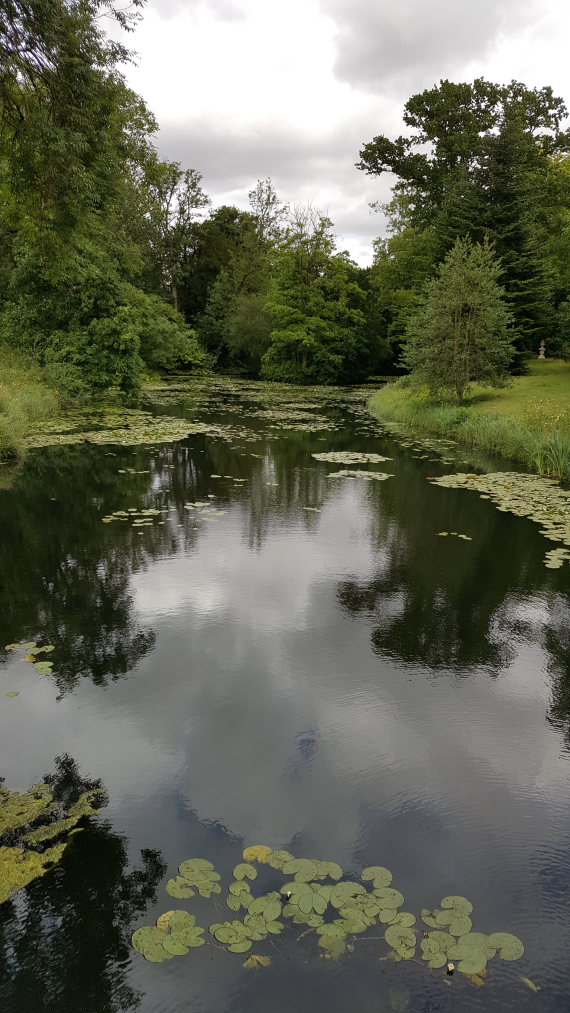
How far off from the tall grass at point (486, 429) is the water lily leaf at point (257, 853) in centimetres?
1134

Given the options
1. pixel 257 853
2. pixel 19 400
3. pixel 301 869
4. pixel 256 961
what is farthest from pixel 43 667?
pixel 19 400

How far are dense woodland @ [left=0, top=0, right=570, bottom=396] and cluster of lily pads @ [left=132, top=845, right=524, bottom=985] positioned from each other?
9.80m

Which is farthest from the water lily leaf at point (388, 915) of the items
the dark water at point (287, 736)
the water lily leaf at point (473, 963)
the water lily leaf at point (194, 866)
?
the water lily leaf at point (194, 866)

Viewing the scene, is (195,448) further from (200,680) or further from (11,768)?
(11,768)

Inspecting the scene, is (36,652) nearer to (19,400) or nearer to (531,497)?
(531,497)

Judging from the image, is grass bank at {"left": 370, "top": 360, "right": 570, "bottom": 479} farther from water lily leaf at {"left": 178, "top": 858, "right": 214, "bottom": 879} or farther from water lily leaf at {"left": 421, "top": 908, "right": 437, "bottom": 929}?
water lily leaf at {"left": 178, "top": 858, "right": 214, "bottom": 879}

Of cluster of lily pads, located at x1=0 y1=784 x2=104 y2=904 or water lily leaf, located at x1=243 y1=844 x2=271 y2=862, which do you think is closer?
cluster of lily pads, located at x1=0 y1=784 x2=104 y2=904

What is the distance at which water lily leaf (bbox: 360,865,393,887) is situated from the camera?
3191 millimetres

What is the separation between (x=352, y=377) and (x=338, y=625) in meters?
41.0

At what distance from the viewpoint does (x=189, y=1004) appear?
2.61 meters

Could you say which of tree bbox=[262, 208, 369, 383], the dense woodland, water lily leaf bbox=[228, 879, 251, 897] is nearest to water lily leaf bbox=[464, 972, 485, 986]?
water lily leaf bbox=[228, 879, 251, 897]

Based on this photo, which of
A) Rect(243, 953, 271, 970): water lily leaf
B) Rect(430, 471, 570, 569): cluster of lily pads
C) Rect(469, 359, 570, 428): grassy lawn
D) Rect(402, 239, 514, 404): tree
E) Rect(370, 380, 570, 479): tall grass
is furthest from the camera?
Rect(402, 239, 514, 404): tree

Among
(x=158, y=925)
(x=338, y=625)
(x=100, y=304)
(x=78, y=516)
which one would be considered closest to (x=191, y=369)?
(x=100, y=304)

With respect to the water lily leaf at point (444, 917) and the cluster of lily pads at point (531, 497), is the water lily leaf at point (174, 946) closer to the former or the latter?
the water lily leaf at point (444, 917)
